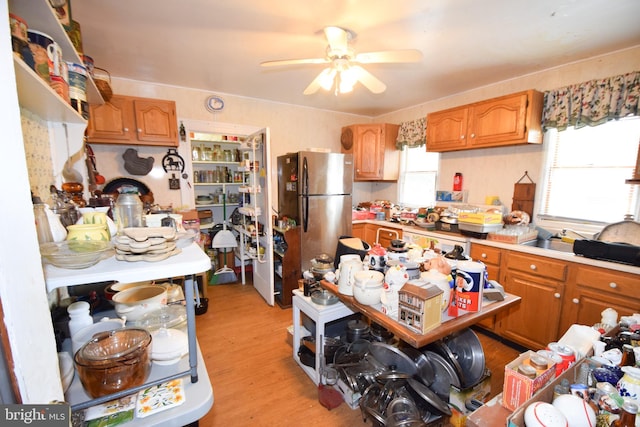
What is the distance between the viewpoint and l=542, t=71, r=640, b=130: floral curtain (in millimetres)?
2035

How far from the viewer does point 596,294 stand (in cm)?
188

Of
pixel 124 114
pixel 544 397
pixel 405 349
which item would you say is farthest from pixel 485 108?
pixel 124 114

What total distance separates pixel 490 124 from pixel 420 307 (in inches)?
96.9

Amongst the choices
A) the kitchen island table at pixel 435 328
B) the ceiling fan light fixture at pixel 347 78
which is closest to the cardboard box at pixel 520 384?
the kitchen island table at pixel 435 328

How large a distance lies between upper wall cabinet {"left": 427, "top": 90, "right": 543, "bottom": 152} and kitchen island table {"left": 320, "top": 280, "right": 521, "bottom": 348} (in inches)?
72.9

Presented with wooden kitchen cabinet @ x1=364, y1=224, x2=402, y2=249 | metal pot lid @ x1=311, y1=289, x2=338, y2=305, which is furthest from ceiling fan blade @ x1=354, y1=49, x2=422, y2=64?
wooden kitchen cabinet @ x1=364, y1=224, x2=402, y2=249

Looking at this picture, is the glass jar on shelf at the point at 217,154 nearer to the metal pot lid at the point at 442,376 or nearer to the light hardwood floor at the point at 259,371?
the light hardwood floor at the point at 259,371

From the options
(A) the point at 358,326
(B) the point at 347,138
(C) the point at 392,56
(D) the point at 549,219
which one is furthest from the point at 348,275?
(B) the point at 347,138

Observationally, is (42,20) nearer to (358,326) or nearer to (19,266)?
(19,266)

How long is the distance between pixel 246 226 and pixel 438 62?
2757mm

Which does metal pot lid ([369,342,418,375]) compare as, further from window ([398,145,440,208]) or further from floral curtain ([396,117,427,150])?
floral curtain ([396,117,427,150])

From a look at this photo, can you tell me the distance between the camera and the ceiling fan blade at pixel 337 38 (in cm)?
168

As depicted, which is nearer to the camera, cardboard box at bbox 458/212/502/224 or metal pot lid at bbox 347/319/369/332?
metal pot lid at bbox 347/319/369/332

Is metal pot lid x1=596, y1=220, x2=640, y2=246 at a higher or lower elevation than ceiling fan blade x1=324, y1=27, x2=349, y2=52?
lower
